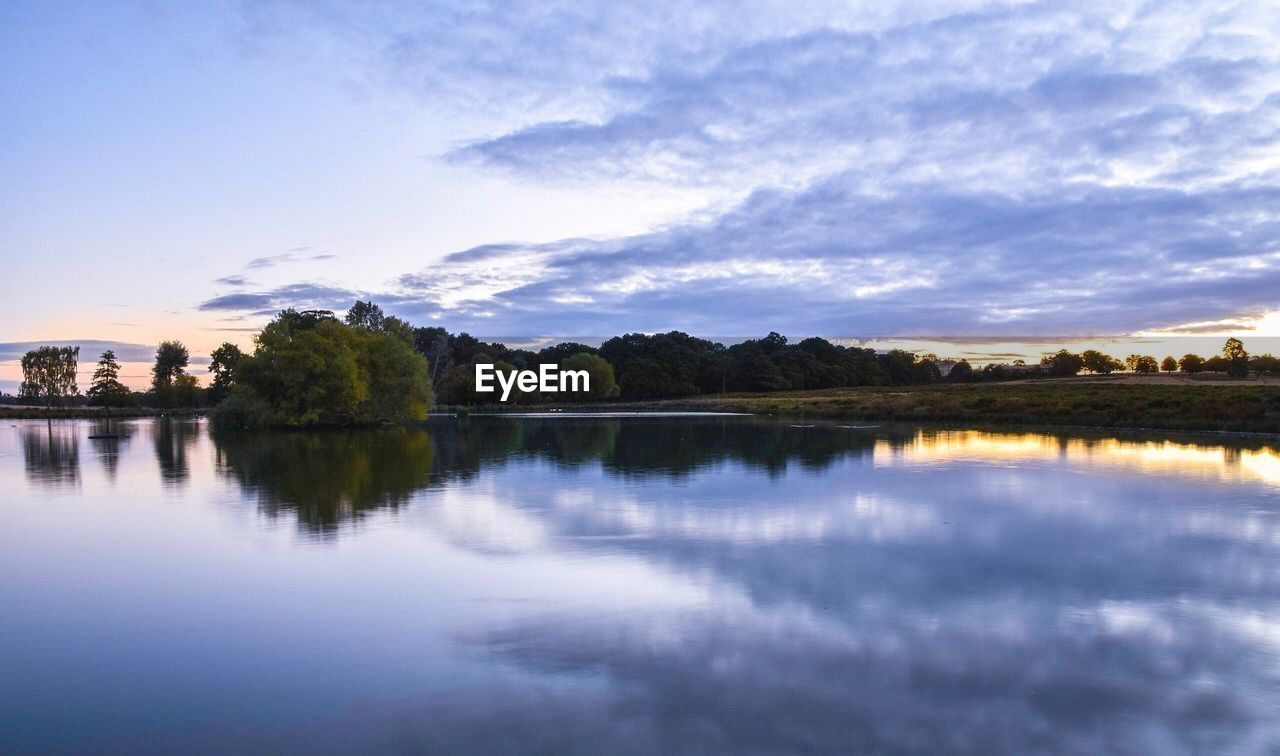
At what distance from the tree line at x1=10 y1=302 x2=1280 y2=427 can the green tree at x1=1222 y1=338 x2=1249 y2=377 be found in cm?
20

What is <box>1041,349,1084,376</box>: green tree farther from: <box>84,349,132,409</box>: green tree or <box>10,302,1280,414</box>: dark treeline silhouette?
<box>84,349,132,409</box>: green tree

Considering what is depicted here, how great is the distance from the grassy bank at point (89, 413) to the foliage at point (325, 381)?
45.3 metres

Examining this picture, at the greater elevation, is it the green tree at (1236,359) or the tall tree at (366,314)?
the tall tree at (366,314)

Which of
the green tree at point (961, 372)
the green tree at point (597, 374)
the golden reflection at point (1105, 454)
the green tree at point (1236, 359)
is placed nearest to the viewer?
the golden reflection at point (1105, 454)

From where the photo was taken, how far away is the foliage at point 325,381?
48.0 meters

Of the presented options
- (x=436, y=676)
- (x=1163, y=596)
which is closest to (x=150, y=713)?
(x=436, y=676)

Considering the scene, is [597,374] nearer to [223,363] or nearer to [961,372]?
[223,363]

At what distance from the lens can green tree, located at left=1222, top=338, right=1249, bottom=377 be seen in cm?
7350

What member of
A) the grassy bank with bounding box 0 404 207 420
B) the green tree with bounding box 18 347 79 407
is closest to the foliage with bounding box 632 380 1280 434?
the grassy bank with bounding box 0 404 207 420

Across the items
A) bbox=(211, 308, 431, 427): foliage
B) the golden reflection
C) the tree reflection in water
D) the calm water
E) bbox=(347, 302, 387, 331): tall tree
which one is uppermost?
bbox=(347, 302, 387, 331): tall tree

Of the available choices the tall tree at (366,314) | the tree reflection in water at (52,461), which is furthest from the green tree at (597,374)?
the tree reflection in water at (52,461)

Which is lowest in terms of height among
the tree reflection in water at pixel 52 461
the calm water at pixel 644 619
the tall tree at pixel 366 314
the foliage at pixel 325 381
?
the calm water at pixel 644 619

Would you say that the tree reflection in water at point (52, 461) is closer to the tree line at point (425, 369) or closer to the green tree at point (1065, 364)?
the tree line at point (425, 369)

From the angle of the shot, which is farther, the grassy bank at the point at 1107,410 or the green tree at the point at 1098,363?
the green tree at the point at 1098,363
